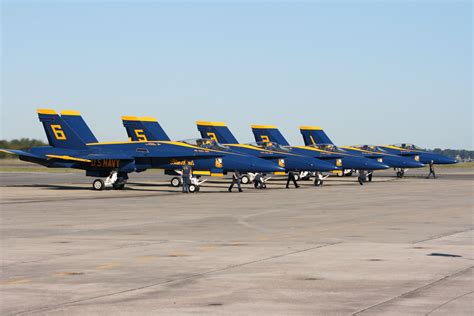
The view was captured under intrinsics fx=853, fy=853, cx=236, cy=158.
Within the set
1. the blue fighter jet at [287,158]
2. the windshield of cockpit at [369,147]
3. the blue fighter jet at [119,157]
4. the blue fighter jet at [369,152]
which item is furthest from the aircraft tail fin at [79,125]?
the windshield of cockpit at [369,147]

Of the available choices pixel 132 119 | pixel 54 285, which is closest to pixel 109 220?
pixel 54 285

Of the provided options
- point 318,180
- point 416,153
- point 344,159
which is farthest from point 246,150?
point 416,153

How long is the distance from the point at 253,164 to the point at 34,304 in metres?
33.0

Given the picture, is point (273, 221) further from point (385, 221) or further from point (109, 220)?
point (109, 220)

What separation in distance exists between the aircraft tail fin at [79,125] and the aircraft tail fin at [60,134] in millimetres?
3073

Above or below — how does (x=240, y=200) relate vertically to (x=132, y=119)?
below

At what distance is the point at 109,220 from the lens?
77.6ft

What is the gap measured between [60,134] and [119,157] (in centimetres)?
414

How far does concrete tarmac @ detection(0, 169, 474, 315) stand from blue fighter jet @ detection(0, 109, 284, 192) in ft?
52.5

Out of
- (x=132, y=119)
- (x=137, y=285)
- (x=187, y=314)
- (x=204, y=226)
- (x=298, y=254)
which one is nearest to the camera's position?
(x=187, y=314)

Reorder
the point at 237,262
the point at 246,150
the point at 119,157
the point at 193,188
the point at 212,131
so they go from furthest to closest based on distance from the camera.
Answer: the point at 212,131
the point at 246,150
the point at 119,157
the point at 193,188
the point at 237,262

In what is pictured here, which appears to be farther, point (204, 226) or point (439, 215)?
point (439, 215)

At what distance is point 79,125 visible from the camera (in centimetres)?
4950

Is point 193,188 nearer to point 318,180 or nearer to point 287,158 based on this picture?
point 287,158
